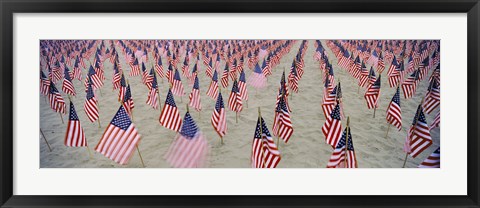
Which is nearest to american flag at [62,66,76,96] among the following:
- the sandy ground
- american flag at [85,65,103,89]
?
the sandy ground

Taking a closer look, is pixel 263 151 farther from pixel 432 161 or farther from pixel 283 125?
pixel 432 161

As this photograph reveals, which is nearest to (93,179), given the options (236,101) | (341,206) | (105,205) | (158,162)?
(105,205)

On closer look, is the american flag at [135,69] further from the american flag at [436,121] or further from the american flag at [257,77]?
the american flag at [436,121]

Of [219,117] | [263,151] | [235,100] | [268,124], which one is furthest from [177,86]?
[263,151]

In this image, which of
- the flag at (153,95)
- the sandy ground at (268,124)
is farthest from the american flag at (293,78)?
the flag at (153,95)

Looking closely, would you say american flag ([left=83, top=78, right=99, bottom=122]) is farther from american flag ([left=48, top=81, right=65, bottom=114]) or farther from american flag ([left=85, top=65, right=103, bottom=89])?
american flag ([left=85, top=65, right=103, bottom=89])
